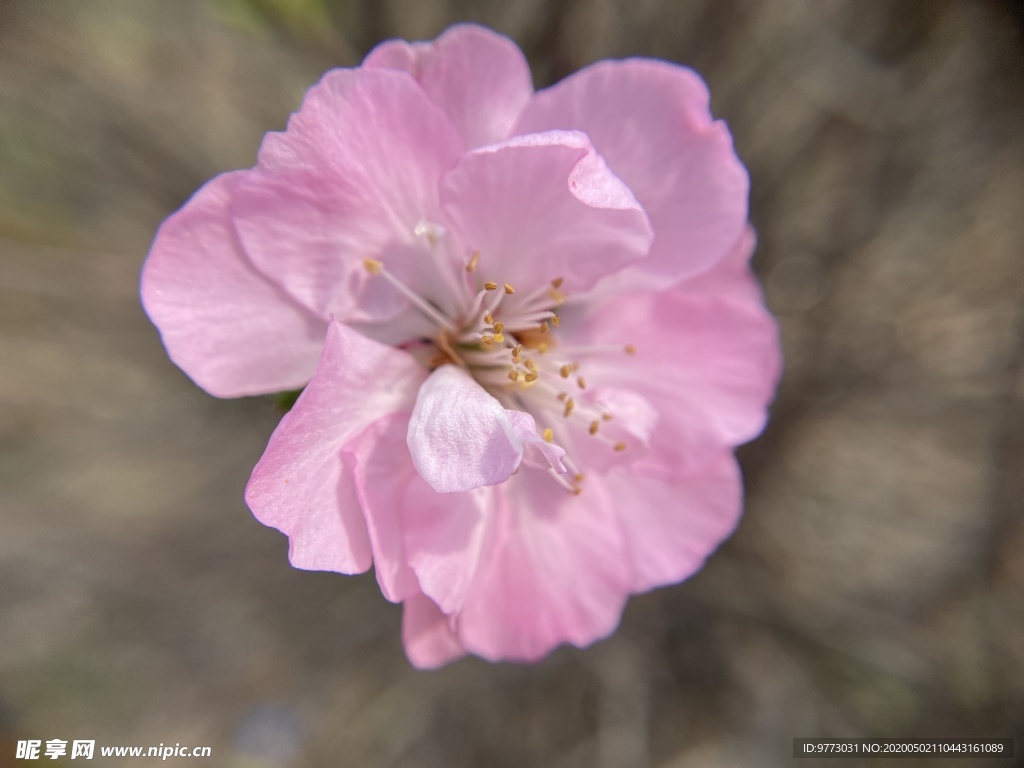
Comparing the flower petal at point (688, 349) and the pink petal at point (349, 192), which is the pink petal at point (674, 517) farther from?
the pink petal at point (349, 192)

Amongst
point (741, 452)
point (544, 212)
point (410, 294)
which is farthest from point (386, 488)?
point (741, 452)

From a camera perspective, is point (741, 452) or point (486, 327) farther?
point (741, 452)

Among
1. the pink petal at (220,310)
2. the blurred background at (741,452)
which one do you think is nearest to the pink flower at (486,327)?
the pink petal at (220,310)

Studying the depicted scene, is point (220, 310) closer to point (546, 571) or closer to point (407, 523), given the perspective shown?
point (407, 523)

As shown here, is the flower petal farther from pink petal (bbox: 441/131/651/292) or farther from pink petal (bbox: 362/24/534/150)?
pink petal (bbox: 362/24/534/150)

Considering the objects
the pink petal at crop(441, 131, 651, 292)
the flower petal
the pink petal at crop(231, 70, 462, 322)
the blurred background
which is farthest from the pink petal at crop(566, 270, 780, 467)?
the blurred background

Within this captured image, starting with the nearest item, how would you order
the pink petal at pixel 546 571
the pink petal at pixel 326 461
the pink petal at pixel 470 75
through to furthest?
the pink petal at pixel 326 461 → the pink petal at pixel 470 75 → the pink petal at pixel 546 571
